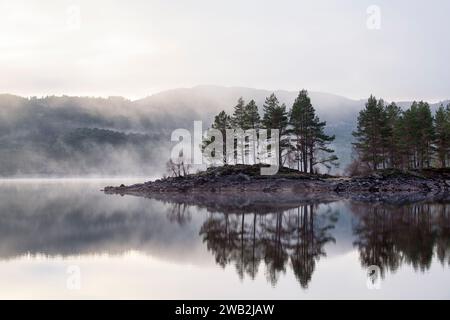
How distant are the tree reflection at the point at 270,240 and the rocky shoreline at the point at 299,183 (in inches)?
1182

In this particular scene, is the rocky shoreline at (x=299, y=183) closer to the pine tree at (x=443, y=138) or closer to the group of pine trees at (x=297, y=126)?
the group of pine trees at (x=297, y=126)

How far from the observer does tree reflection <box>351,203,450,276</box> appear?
1864cm

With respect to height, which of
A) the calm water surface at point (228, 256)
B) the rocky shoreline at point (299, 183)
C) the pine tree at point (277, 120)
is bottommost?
the calm water surface at point (228, 256)

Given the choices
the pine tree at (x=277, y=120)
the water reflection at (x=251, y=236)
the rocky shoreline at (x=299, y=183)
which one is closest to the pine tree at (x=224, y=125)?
the pine tree at (x=277, y=120)

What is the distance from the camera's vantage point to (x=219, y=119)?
92312mm

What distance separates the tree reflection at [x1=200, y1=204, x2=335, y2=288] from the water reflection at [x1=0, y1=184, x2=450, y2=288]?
0.04 m

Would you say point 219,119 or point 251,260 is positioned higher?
point 219,119

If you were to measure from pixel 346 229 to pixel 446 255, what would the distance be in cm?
880

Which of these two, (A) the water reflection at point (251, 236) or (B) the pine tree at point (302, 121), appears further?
(B) the pine tree at point (302, 121)

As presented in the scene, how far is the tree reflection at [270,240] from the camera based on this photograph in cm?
1797

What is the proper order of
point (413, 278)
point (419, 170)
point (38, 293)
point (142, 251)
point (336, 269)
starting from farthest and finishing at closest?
point (419, 170) → point (142, 251) → point (336, 269) → point (413, 278) → point (38, 293)

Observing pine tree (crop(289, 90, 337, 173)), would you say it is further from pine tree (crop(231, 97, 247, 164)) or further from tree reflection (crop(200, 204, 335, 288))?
tree reflection (crop(200, 204, 335, 288))
